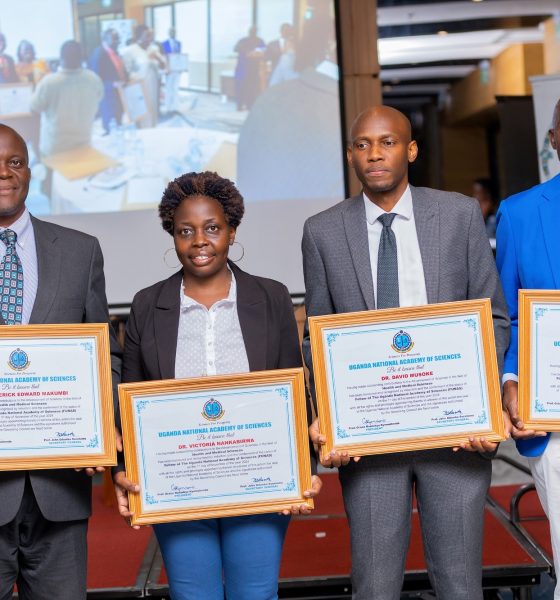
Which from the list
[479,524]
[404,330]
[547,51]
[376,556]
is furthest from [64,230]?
[547,51]

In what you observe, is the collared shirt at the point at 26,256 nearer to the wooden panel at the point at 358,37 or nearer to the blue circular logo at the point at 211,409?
the blue circular logo at the point at 211,409

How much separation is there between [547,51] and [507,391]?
Result: 861cm

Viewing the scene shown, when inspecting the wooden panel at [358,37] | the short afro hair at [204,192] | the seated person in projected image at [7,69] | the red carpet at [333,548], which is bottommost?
the red carpet at [333,548]

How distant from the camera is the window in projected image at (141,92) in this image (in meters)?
6.15

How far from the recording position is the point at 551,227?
8.82 ft

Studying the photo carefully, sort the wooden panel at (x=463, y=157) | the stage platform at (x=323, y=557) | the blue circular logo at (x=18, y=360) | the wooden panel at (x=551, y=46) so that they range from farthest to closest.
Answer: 1. the wooden panel at (x=463, y=157)
2. the wooden panel at (x=551, y=46)
3. the stage platform at (x=323, y=557)
4. the blue circular logo at (x=18, y=360)

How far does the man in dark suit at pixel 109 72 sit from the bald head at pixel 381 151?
385cm

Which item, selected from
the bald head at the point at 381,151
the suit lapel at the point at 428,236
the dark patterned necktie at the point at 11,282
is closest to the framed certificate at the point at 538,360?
the suit lapel at the point at 428,236

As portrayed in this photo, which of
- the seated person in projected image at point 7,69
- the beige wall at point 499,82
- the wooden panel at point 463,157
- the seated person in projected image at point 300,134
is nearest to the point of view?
the seated person in projected image at point 7,69

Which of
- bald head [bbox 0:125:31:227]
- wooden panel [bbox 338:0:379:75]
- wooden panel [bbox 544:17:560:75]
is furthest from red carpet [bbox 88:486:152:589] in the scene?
wooden panel [bbox 544:17:560:75]

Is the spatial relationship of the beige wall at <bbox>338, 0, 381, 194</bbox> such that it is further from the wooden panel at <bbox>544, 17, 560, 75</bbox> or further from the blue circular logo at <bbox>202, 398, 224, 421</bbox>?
the blue circular logo at <bbox>202, 398, 224, 421</bbox>

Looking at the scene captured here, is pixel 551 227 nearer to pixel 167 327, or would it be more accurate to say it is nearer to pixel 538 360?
pixel 538 360

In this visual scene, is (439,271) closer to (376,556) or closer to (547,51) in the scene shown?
(376,556)

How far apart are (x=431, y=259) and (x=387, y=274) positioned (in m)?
0.14
